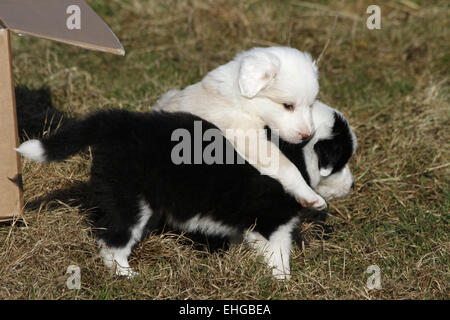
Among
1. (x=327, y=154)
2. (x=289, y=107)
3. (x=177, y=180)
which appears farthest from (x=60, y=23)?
(x=327, y=154)

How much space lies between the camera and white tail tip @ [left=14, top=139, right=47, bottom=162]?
288 centimetres

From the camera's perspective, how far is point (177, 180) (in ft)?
10.2

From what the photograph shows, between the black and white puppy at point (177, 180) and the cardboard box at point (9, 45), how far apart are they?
45 centimetres

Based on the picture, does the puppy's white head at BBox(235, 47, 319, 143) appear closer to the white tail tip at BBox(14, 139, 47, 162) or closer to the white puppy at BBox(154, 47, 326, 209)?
the white puppy at BBox(154, 47, 326, 209)

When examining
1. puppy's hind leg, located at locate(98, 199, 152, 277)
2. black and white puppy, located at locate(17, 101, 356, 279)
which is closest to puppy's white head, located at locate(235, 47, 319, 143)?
black and white puppy, located at locate(17, 101, 356, 279)

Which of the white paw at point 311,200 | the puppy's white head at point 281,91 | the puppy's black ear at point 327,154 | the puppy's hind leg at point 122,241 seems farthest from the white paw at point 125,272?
the puppy's black ear at point 327,154

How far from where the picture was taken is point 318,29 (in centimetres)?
666

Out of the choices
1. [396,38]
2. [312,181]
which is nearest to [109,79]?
[312,181]

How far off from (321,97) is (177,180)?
2.59 meters

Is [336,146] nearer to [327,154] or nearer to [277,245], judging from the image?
[327,154]

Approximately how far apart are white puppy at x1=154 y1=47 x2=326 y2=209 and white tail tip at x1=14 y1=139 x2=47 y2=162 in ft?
2.93

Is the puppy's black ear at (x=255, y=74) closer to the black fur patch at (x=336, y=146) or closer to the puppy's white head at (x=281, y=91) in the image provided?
the puppy's white head at (x=281, y=91)

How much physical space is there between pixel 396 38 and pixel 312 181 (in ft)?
12.2
